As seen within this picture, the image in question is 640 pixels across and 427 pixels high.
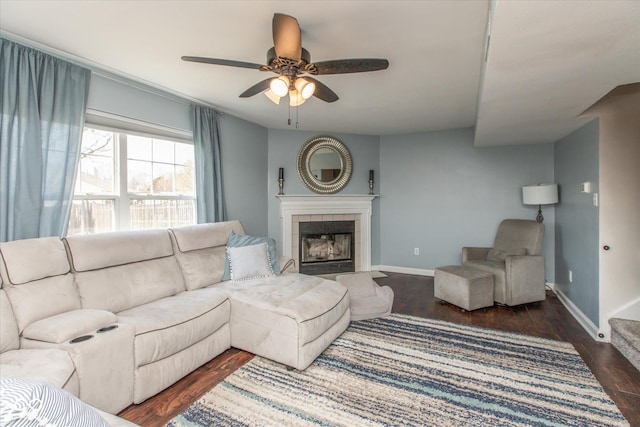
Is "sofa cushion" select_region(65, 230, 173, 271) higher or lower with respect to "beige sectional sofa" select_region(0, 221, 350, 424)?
higher

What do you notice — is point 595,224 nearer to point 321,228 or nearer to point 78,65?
point 321,228

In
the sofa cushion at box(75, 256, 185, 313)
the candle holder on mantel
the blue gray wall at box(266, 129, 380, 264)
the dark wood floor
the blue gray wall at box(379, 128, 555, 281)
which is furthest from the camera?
the blue gray wall at box(266, 129, 380, 264)

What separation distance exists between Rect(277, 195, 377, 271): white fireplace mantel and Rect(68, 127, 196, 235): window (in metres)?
1.56

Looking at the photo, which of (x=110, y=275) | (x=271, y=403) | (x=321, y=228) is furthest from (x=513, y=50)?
(x=321, y=228)

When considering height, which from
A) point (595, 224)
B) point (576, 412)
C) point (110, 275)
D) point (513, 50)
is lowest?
point (576, 412)

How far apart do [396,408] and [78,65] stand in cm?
339

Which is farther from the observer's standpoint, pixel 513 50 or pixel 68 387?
pixel 513 50

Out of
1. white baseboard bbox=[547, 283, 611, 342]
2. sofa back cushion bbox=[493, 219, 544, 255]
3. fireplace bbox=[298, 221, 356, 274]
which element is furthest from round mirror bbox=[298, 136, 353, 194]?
white baseboard bbox=[547, 283, 611, 342]

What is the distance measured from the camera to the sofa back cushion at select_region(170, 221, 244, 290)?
2877mm

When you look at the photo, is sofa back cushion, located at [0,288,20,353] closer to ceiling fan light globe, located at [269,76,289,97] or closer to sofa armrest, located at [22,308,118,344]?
sofa armrest, located at [22,308,118,344]

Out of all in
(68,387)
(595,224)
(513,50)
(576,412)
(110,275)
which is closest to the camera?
(68,387)

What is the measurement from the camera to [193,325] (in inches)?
86.8

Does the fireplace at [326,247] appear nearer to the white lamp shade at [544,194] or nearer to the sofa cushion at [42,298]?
the white lamp shade at [544,194]

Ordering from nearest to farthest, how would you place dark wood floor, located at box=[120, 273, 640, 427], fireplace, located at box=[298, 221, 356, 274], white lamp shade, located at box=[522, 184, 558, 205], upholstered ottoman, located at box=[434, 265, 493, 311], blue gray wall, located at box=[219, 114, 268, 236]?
dark wood floor, located at box=[120, 273, 640, 427], upholstered ottoman, located at box=[434, 265, 493, 311], white lamp shade, located at box=[522, 184, 558, 205], blue gray wall, located at box=[219, 114, 268, 236], fireplace, located at box=[298, 221, 356, 274]
